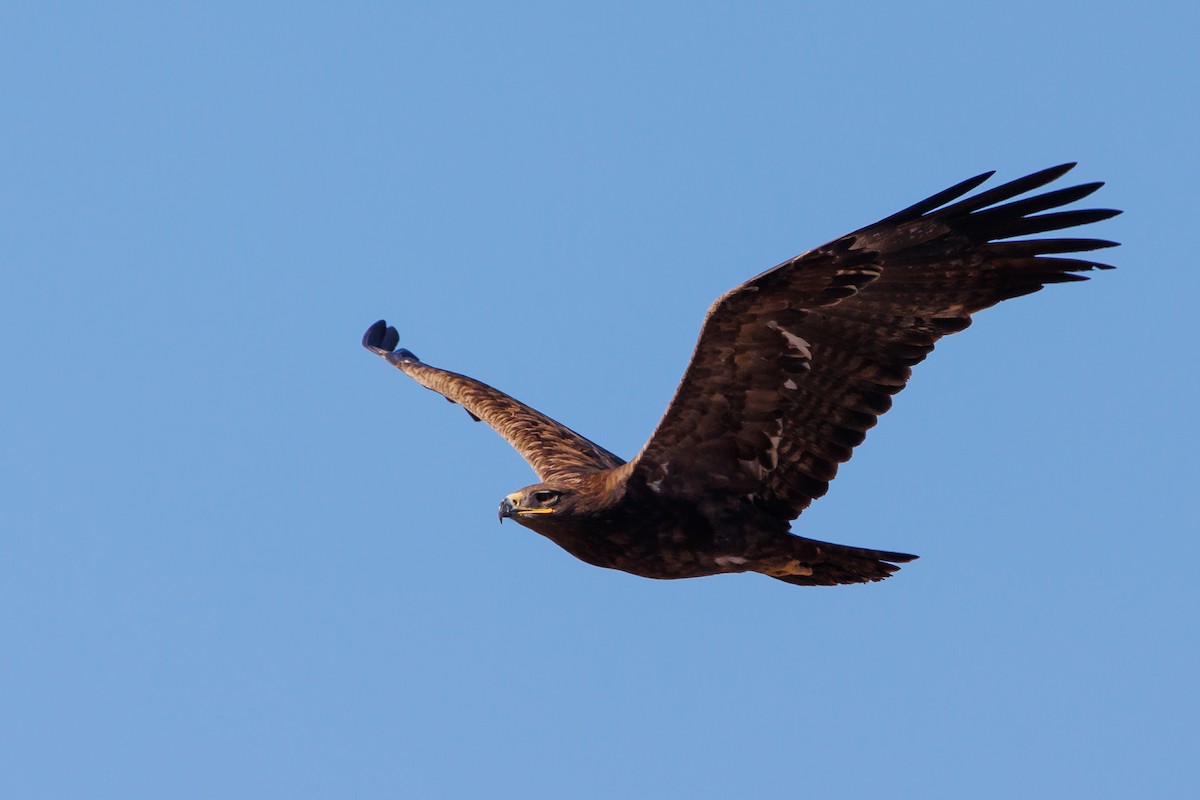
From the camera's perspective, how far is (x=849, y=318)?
1120 cm

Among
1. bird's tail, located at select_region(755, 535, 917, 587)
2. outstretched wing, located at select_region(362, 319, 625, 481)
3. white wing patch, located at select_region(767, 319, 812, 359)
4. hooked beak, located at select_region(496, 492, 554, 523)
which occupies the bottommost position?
bird's tail, located at select_region(755, 535, 917, 587)

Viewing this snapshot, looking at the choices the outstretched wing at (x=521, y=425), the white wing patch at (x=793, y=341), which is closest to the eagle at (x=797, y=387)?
the white wing patch at (x=793, y=341)

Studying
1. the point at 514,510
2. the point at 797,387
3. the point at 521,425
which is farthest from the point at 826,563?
the point at 521,425

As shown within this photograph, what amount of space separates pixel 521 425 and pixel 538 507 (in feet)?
9.83

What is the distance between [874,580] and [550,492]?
6.92ft

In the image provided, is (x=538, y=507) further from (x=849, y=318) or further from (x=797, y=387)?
(x=849, y=318)

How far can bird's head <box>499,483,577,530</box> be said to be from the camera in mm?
11773

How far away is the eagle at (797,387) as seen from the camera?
1095 cm

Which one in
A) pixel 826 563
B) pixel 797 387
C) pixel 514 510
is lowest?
pixel 826 563

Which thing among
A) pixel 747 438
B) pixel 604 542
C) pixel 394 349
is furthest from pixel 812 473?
pixel 394 349

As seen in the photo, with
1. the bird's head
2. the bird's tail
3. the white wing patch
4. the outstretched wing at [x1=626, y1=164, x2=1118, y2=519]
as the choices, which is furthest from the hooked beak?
the white wing patch

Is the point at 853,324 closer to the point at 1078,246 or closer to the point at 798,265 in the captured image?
the point at 798,265

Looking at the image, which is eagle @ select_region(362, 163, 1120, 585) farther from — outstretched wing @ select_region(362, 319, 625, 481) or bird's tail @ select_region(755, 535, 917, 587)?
outstretched wing @ select_region(362, 319, 625, 481)

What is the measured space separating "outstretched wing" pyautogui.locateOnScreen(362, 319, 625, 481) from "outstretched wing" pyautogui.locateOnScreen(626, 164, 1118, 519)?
1570mm
